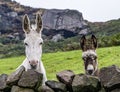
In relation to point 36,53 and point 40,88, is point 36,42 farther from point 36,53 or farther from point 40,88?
point 40,88

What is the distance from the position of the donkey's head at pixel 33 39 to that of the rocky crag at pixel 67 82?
492mm

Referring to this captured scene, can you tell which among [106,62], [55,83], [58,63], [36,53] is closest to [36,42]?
[36,53]

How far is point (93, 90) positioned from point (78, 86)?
1.59ft

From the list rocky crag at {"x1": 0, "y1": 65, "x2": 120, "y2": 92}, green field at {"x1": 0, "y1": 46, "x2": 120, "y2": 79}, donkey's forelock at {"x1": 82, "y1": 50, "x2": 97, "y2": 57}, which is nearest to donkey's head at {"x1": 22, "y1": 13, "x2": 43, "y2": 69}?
rocky crag at {"x1": 0, "y1": 65, "x2": 120, "y2": 92}

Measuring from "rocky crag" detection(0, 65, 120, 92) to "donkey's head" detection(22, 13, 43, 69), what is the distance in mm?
492

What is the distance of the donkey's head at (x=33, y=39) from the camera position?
41.9ft

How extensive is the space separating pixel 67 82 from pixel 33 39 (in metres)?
1.76

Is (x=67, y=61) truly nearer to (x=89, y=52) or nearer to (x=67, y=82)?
(x=89, y=52)

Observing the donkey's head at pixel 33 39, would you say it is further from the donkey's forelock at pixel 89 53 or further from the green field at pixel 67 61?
the green field at pixel 67 61

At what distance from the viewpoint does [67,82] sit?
13.0 m

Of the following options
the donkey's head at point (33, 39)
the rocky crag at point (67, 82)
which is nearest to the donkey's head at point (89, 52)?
the rocky crag at point (67, 82)

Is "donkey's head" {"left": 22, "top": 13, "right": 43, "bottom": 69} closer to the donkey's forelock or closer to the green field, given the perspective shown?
the donkey's forelock

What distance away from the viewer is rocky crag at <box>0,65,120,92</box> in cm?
1247

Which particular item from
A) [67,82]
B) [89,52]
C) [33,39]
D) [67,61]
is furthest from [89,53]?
[67,61]
